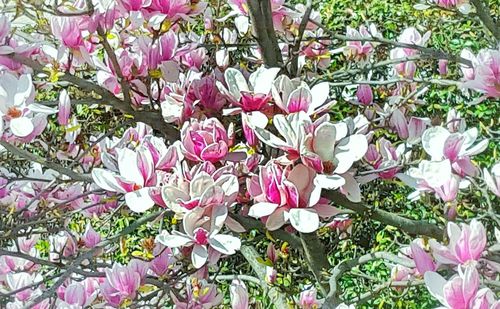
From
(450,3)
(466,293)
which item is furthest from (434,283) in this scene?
(450,3)

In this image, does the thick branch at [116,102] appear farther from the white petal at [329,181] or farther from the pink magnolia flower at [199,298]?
the white petal at [329,181]

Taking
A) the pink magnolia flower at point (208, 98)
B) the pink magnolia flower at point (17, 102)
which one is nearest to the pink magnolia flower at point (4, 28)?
the pink magnolia flower at point (17, 102)

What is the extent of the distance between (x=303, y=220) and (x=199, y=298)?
0.56 metres

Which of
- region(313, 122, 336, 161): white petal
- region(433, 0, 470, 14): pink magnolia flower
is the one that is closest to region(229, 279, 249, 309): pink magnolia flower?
region(313, 122, 336, 161): white petal

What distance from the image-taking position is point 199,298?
1441 mm

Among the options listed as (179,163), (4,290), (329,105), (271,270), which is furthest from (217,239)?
(4,290)

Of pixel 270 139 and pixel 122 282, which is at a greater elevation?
pixel 270 139

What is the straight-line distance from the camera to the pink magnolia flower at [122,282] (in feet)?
4.32

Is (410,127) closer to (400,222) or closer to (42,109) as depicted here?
(400,222)

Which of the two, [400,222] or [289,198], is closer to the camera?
[289,198]

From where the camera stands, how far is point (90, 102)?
4.43 feet

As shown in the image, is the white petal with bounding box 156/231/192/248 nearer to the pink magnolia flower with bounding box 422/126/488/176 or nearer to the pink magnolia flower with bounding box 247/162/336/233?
the pink magnolia flower with bounding box 247/162/336/233

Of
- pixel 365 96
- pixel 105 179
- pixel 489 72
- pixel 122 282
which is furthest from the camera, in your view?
pixel 365 96

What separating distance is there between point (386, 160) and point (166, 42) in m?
0.52
